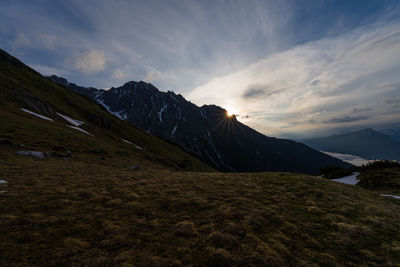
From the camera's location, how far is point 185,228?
22.5 feet

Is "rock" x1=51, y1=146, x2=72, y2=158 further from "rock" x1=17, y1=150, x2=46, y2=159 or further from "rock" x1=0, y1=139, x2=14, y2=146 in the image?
"rock" x1=0, y1=139, x2=14, y2=146

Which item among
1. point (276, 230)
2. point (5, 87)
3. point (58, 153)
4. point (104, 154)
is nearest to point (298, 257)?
point (276, 230)

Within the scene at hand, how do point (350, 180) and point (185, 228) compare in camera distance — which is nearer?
point (185, 228)

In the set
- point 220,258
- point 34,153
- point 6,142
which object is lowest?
point 34,153

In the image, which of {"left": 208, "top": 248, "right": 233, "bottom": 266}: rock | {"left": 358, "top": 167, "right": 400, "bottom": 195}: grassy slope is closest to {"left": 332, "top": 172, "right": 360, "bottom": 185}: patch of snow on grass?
{"left": 358, "top": 167, "right": 400, "bottom": 195}: grassy slope

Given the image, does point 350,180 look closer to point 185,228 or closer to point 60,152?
point 185,228

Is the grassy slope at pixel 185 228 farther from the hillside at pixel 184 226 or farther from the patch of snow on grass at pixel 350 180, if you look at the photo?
the patch of snow on grass at pixel 350 180

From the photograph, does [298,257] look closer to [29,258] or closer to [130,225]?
[130,225]

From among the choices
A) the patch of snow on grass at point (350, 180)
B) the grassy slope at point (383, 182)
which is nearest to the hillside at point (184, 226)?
the grassy slope at point (383, 182)

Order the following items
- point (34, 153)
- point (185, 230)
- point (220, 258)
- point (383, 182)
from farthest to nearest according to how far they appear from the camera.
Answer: point (383, 182) → point (34, 153) → point (185, 230) → point (220, 258)

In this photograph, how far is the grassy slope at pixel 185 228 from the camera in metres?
5.28

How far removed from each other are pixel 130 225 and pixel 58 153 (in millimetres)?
24779

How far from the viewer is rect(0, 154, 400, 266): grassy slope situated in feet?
17.3

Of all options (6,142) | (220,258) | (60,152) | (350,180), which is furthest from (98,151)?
(350,180)
